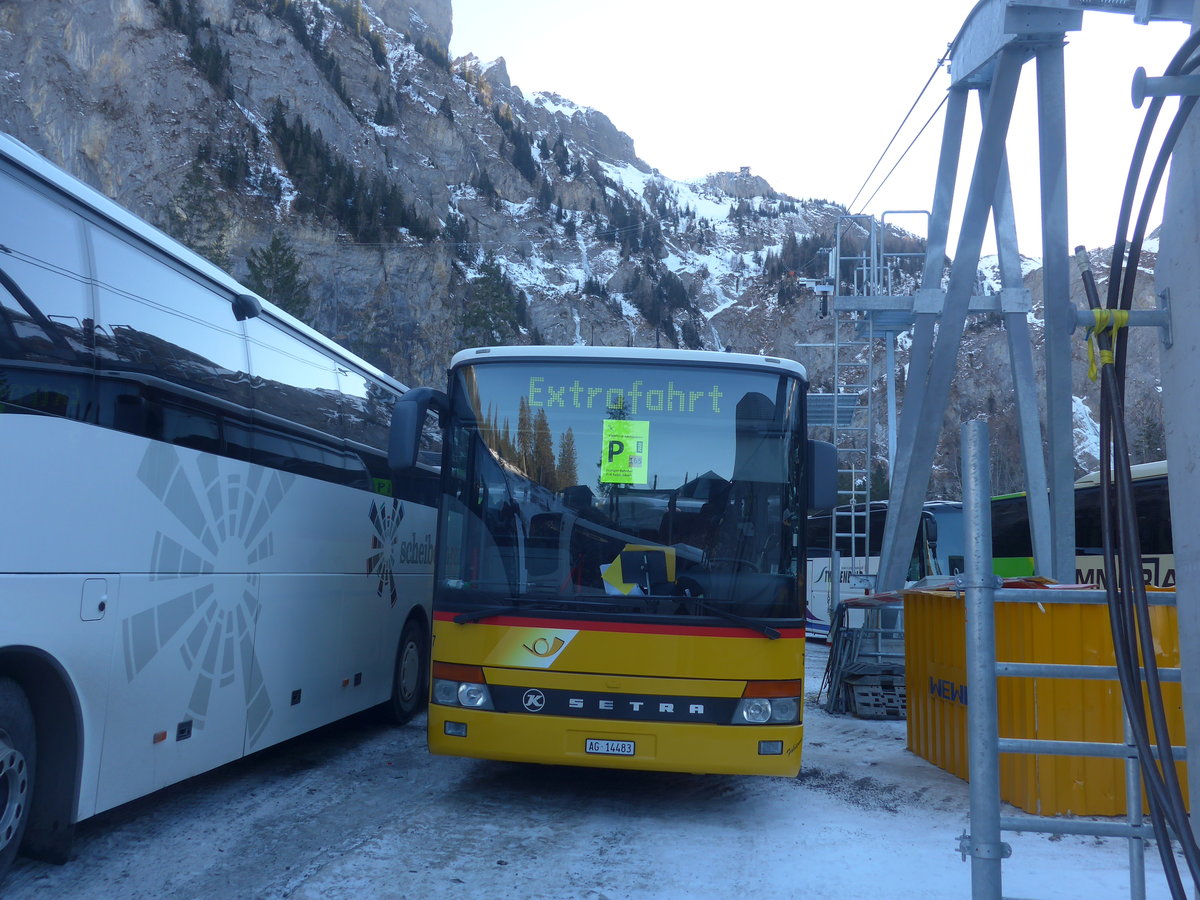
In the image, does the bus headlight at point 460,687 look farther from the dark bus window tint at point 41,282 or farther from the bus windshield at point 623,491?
the dark bus window tint at point 41,282

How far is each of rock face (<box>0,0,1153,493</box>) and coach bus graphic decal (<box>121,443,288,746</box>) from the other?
78.5 feet

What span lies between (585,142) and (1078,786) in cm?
17045

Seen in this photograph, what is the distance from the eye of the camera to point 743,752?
612 cm

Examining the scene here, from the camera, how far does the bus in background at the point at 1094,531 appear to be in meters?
12.0

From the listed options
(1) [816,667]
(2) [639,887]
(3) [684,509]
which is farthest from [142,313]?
(1) [816,667]

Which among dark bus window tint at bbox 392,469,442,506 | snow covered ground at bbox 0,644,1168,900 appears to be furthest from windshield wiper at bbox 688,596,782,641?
dark bus window tint at bbox 392,469,442,506

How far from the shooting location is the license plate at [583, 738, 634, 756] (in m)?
6.17

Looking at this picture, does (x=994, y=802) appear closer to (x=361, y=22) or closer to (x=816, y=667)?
(x=816, y=667)

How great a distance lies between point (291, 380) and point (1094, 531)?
41.4 feet

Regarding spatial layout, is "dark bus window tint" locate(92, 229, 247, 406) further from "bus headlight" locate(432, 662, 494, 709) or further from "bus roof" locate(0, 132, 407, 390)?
"bus headlight" locate(432, 662, 494, 709)

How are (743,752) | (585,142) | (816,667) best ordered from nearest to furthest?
(743,752) < (816,667) < (585,142)

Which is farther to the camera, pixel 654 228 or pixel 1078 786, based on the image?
pixel 654 228

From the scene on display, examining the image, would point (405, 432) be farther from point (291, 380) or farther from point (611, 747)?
point (611, 747)

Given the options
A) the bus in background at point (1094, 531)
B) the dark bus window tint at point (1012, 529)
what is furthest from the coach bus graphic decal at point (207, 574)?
the dark bus window tint at point (1012, 529)
